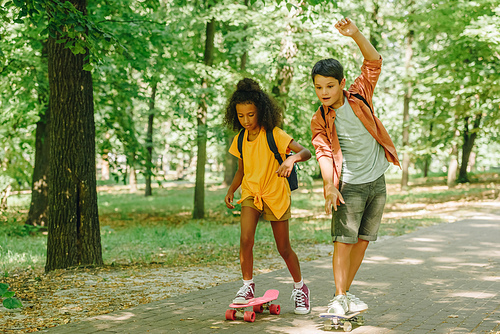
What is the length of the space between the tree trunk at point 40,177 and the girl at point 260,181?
10.7m

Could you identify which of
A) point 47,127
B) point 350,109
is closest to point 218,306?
point 350,109

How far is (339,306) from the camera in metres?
3.94

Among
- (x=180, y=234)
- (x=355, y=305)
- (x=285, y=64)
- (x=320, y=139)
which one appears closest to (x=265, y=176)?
(x=320, y=139)

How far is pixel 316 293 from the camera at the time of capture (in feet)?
18.2

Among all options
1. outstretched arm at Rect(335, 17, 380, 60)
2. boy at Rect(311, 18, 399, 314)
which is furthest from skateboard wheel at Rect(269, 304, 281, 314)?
outstretched arm at Rect(335, 17, 380, 60)

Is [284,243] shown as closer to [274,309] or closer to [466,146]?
[274,309]

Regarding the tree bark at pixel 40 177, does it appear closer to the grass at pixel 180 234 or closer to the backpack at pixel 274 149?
the grass at pixel 180 234

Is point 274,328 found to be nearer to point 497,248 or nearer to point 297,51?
point 497,248

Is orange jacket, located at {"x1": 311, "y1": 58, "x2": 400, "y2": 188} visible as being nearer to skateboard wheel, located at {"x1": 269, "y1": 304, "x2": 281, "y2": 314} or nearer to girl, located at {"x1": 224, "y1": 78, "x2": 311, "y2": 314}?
girl, located at {"x1": 224, "y1": 78, "x2": 311, "y2": 314}

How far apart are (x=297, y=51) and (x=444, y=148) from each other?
1150cm

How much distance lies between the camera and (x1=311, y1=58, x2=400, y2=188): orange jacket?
4098 mm

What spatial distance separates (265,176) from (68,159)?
3.47 meters

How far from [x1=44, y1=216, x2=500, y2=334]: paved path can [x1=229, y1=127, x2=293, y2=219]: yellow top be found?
1045 mm

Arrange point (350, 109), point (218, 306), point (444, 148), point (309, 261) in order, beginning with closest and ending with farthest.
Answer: point (350, 109)
point (218, 306)
point (309, 261)
point (444, 148)
